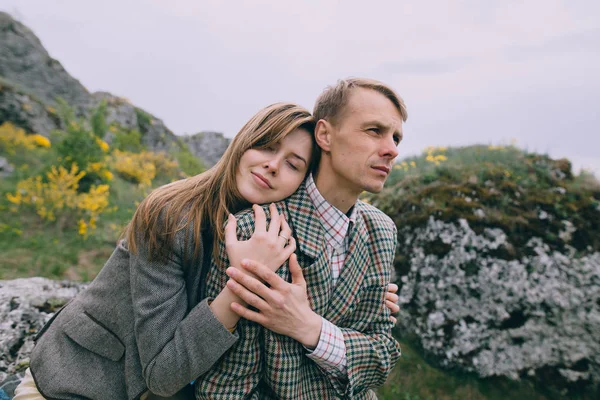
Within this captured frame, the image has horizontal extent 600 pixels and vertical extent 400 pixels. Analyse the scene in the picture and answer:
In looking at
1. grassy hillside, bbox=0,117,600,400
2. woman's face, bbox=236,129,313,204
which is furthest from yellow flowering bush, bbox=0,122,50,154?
woman's face, bbox=236,129,313,204

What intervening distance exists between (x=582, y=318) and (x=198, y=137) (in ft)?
112

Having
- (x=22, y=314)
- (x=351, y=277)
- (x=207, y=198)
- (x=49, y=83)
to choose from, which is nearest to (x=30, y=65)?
(x=49, y=83)

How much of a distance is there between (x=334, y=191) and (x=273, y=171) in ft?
1.40

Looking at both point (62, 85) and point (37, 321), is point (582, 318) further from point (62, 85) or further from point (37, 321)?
point (62, 85)

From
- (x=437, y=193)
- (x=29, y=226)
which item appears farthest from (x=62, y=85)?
(x=437, y=193)

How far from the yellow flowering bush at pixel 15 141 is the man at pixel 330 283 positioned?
10315 millimetres

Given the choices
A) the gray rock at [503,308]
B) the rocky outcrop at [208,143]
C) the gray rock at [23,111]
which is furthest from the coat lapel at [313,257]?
the rocky outcrop at [208,143]

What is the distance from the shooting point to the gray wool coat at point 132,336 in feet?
5.25

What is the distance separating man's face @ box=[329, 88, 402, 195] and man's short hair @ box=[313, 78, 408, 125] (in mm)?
34

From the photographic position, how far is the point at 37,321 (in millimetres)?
2730

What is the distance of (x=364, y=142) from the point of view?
2.03 metres

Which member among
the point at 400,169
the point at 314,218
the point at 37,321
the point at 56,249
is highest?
the point at 400,169

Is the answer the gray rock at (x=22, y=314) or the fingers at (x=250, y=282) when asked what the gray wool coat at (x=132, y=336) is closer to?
the fingers at (x=250, y=282)

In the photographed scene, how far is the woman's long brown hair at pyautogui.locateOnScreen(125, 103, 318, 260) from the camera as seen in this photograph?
1.75 meters
